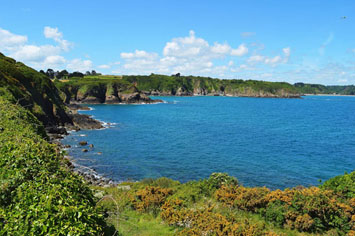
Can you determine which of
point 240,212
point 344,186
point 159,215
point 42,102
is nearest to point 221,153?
point 344,186

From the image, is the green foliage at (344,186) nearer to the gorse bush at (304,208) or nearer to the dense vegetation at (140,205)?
the dense vegetation at (140,205)

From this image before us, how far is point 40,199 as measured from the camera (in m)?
7.02

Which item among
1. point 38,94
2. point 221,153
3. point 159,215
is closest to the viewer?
point 159,215

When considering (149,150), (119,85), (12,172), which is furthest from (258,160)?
(119,85)

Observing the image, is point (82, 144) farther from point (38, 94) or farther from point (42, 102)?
point (38, 94)

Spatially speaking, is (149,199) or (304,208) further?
(149,199)

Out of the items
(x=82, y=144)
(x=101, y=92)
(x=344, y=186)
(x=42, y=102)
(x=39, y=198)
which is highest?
(x=101, y=92)

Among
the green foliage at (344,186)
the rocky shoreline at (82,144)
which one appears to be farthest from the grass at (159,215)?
the green foliage at (344,186)

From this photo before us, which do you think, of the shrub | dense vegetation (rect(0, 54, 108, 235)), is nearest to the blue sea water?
the shrub

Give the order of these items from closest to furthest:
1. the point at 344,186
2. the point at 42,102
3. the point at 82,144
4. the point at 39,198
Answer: the point at 39,198
the point at 344,186
the point at 82,144
the point at 42,102

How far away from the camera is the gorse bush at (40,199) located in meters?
6.44

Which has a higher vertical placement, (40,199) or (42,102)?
(42,102)

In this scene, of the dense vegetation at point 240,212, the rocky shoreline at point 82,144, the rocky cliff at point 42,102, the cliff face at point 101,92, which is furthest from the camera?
the cliff face at point 101,92

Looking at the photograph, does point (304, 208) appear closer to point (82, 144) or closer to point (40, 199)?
point (40, 199)
